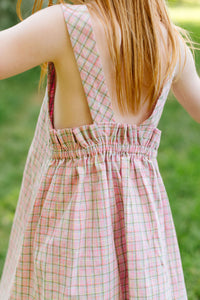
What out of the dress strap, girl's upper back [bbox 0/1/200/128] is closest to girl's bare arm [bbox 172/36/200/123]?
girl's upper back [bbox 0/1/200/128]

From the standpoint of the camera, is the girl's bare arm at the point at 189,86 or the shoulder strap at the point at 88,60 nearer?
the shoulder strap at the point at 88,60

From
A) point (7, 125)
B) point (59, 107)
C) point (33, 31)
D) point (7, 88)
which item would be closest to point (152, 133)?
point (59, 107)

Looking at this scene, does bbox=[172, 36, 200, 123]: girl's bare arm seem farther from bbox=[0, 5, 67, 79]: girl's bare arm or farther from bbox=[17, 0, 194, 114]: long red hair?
bbox=[0, 5, 67, 79]: girl's bare arm

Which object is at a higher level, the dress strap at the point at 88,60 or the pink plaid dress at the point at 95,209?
the dress strap at the point at 88,60

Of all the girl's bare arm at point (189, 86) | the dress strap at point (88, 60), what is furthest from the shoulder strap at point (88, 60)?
the girl's bare arm at point (189, 86)

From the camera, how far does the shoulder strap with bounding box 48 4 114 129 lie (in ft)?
3.26

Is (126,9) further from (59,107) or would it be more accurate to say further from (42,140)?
(42,140)

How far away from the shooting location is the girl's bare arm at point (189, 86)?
1.18 meters

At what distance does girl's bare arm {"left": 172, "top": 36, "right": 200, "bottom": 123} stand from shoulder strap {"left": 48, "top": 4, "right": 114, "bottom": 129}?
0.24m

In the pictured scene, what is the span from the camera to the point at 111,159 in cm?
108

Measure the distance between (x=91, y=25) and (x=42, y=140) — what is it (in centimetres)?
36

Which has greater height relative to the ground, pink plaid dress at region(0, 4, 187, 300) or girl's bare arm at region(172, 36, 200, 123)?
girl's bare arm at region(172, 36, 200, 123)

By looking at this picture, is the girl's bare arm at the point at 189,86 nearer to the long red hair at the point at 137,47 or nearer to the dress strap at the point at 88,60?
the long red hair at the point at 137,47

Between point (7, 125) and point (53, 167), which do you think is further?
point (7, 125)
